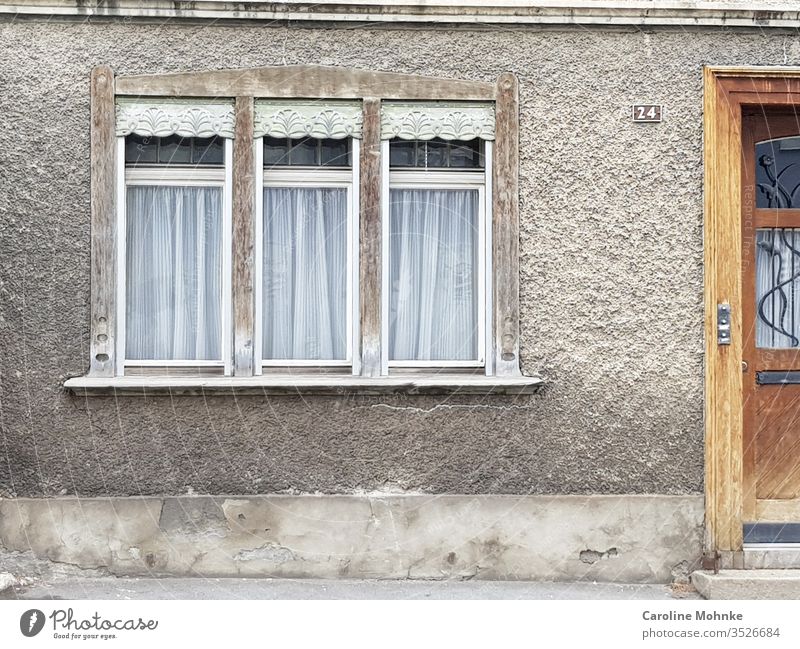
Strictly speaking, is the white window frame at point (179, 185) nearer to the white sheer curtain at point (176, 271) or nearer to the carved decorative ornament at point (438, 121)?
the white sheer curtain at point (176, 271)

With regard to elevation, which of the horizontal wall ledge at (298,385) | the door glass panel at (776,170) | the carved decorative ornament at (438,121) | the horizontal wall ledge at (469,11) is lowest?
the horizontal wall ledge at (298,385)

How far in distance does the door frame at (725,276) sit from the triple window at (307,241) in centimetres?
131

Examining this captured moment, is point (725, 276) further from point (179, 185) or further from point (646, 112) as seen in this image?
point (179, 185)

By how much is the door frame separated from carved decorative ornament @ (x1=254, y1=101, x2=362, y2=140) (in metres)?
2.10

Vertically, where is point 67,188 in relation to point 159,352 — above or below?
above

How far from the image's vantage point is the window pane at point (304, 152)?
6945 millimetres

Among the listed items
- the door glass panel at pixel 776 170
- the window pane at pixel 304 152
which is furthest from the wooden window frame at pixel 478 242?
the door glass panel at pixel 776 170

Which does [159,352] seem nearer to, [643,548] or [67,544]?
[67,544]

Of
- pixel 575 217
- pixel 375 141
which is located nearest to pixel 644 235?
pixel 575 217

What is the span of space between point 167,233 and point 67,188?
631 millimetres

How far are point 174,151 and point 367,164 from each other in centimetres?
116

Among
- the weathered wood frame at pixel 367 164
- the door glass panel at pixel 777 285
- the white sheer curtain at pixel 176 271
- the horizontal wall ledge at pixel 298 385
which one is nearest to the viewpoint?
the horizontal wall ledge at pixel 298 385

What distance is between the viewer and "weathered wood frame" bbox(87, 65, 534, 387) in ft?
22.4

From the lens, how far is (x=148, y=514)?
6.73 m
